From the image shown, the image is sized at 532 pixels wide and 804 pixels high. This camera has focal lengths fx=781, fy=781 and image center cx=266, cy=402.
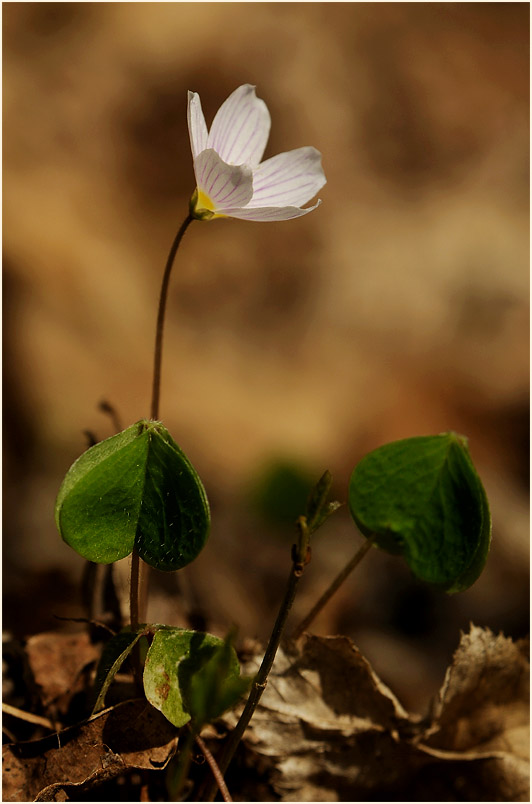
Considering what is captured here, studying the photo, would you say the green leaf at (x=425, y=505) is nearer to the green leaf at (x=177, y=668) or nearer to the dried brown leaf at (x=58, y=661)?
the green leaf at (x=177, y=668)

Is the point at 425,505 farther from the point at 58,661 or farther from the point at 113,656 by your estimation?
the point at 58,661

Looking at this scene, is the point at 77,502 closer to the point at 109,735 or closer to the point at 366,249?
the point at 109,735

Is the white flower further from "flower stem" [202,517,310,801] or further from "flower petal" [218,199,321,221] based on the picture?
"flower stem" [202,517,310,801]

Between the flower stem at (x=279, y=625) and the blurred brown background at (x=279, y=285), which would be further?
the blurred brown background at (x=279, y=285)

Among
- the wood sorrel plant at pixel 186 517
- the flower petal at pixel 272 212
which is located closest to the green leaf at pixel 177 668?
the wood sorrel plant at pixel 186 517

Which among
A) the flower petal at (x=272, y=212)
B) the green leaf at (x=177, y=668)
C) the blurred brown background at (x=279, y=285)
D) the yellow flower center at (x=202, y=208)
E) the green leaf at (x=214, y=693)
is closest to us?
the green leaf at (x=214, y=693)

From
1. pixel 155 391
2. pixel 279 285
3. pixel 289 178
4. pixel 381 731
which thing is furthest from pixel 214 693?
pixel 279 285

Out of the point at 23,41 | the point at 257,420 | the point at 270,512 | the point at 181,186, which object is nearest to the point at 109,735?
the point at 270,512
